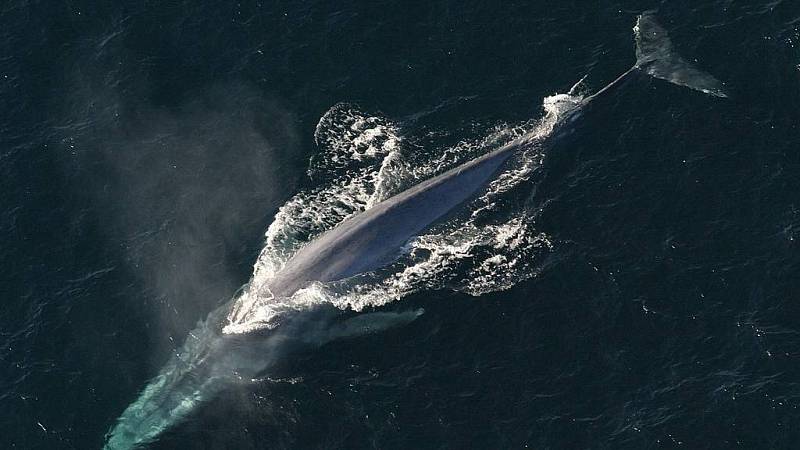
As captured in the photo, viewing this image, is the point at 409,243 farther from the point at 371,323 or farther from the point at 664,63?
the point at 664,63

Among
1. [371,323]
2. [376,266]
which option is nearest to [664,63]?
[376,266]

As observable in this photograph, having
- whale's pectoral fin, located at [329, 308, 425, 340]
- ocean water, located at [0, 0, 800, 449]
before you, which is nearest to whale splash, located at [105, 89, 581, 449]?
whale's pectoral fin, located at [329, 308, 425, 340]

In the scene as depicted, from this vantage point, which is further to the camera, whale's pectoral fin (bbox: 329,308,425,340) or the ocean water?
whale's pectoral fin (bbox: 329,308,425,340)

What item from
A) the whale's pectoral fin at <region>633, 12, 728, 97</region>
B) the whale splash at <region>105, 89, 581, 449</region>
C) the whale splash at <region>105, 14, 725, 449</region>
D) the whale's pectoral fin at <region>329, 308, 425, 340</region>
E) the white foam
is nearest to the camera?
the whale splash at <region>105, 89, 581, 449</region>

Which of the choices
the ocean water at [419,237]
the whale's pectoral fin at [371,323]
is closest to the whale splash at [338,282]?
the whale's pectoral fin at [371,323]

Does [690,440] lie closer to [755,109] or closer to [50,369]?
[755,109]

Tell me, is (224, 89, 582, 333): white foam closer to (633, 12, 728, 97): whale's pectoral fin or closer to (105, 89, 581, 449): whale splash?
(105, 89, 581, 449): whale splash
